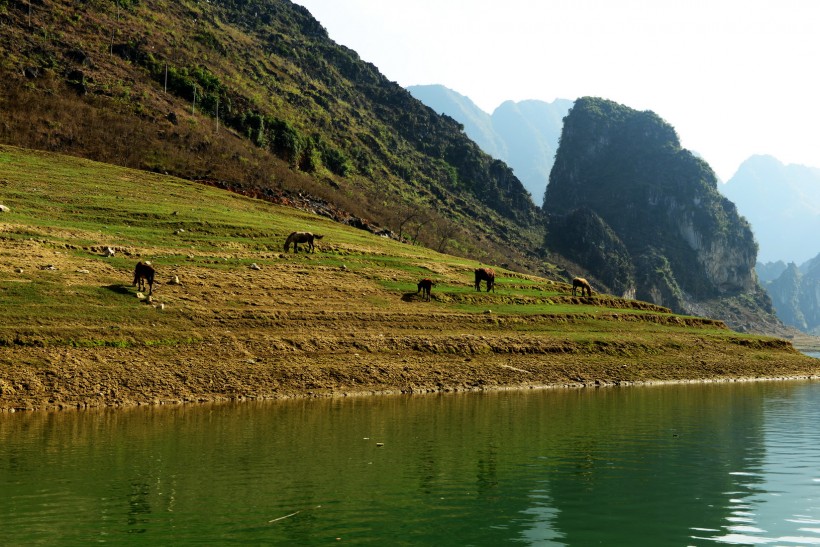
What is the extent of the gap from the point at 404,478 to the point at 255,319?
109 feet

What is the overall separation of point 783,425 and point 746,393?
19637mm

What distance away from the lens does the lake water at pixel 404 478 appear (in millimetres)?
15984

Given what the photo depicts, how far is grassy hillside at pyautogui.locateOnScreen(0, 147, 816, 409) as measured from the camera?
138 feet

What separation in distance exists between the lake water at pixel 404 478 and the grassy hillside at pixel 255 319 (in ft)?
20.5

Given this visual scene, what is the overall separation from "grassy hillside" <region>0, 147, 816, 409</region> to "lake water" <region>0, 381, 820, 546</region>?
6.24 m

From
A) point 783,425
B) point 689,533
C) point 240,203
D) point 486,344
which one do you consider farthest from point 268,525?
point 240,203

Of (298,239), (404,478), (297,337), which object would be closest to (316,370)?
(297,337)

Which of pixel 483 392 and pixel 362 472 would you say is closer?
pixel 362 472

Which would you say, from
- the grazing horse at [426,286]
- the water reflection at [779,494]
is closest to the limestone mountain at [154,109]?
the grazing horse at [426,286]

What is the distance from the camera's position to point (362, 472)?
22.1 meters

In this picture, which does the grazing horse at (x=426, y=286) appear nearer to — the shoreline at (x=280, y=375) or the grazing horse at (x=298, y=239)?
the shoreline at (x=280, y=375)

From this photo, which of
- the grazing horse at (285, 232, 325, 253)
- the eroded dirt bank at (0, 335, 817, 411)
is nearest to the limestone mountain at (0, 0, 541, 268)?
the grazing horse at (285, 232, 325, 253)

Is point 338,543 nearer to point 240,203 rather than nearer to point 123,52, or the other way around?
point 240,203

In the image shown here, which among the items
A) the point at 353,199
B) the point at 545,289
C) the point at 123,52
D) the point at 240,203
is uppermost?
the point at 123,52
